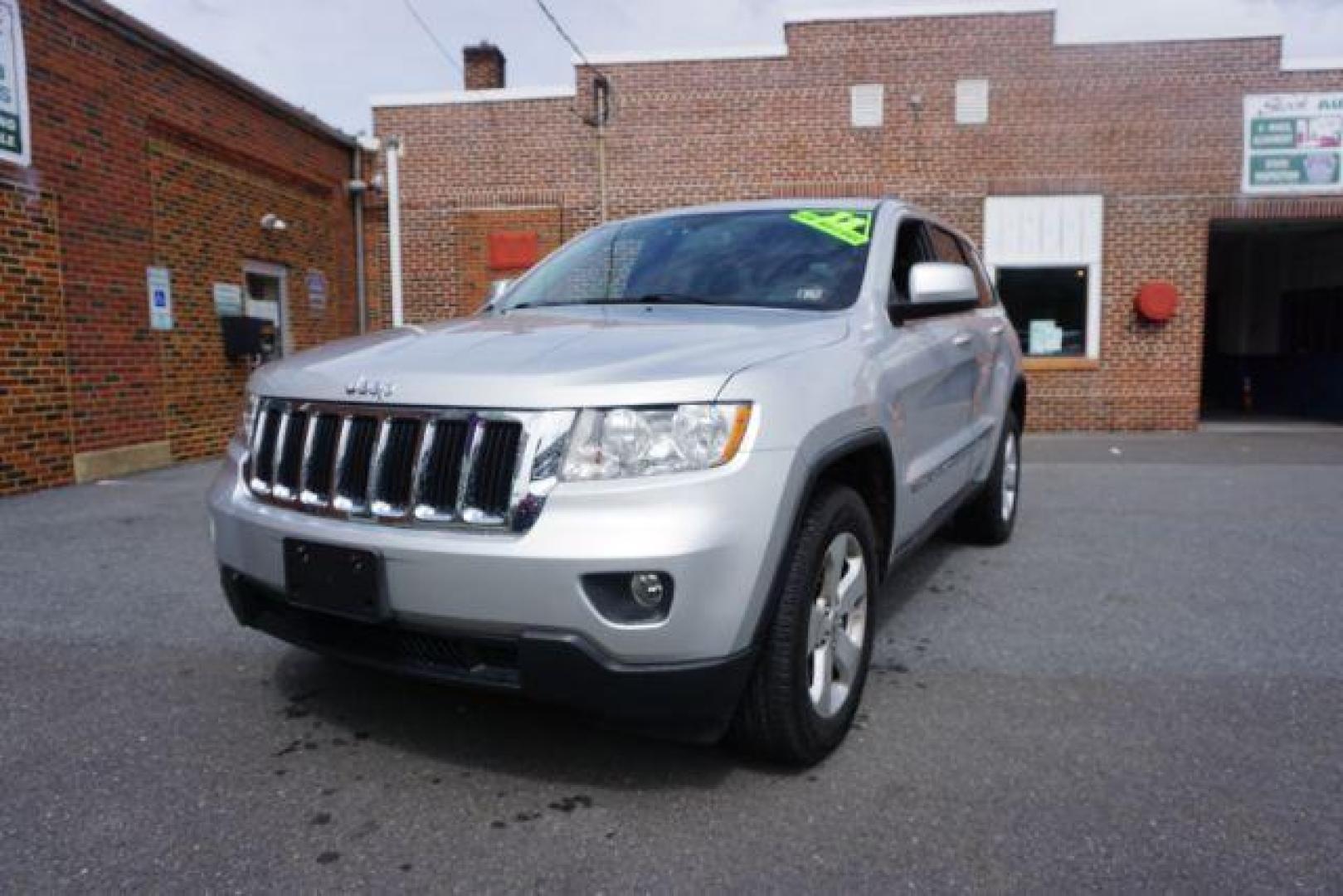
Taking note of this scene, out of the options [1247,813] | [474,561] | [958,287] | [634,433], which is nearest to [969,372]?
[958,287]

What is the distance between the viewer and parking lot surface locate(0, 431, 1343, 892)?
2.17m

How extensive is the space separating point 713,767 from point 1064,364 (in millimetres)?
11402

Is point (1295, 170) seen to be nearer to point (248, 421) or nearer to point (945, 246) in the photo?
point (945, 246)

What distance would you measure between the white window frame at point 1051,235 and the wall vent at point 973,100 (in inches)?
41.0

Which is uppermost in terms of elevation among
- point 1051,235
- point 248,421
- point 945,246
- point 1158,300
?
point 1051,235

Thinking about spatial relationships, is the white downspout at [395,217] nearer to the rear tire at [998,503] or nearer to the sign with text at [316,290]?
the sign with text at [316,290]

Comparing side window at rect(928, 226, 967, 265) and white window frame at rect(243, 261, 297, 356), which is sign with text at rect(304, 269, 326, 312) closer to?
white window frame at rect(243, 261, 297, 356)

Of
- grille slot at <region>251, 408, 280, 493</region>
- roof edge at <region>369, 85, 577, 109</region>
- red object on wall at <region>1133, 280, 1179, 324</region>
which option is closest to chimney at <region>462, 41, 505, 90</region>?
roof edge at <region>369, 85, 577, 109</region>

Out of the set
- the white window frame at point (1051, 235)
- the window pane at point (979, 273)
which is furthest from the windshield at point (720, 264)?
the white window frame at point (1051, 235)

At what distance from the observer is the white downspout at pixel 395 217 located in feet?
43.5

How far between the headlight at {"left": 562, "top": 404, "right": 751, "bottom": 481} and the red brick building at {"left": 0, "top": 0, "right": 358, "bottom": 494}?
290 inches

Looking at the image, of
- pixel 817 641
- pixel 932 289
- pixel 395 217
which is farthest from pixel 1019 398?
pixel 395 217

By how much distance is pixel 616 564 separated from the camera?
211 cm

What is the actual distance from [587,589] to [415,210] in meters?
12.4
